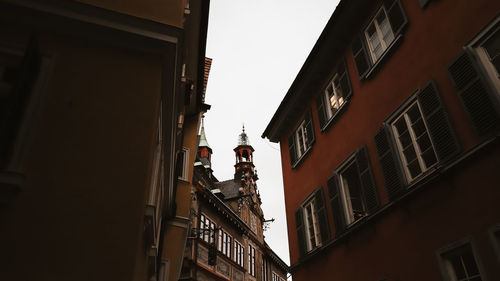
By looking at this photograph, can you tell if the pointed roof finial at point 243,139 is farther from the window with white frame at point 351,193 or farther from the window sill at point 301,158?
the window with white frame at point 351,193

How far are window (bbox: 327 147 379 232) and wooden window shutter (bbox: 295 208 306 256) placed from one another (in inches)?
74.2

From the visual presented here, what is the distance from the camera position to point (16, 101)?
4184 millimetres

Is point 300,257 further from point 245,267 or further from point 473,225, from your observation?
point 245,267

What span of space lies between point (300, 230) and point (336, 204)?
2323 millimetres

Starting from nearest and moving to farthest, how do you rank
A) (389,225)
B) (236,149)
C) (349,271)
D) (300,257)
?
(389,225), (349,271), (300,257), (236,149)

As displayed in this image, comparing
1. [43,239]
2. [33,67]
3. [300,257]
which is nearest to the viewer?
[43,239]

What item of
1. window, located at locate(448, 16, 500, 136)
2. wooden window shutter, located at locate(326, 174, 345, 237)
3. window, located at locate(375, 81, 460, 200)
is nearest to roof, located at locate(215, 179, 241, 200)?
wooden window shutter, located at locate(326, 174, 345, 237)

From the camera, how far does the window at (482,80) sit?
19.1 feet

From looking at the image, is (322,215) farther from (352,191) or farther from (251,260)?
(251,260)

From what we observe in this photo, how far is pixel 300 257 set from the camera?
11.4 meters

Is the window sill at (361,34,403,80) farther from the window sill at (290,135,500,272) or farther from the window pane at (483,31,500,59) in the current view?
the window sill at (290,135,500,272)

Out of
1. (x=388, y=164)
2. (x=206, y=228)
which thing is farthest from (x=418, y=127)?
(x=206, y=228)

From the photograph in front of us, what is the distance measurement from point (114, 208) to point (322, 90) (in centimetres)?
924

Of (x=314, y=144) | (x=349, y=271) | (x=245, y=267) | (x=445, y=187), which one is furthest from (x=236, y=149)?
(x=445, y=187)
